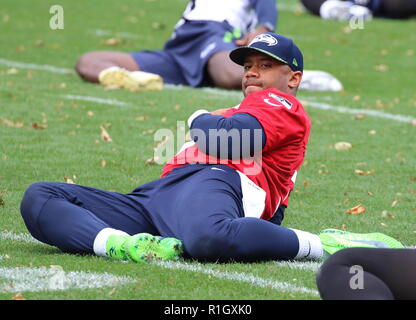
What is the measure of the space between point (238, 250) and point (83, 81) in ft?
20.0

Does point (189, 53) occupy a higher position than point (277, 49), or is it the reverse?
point (277, 49)

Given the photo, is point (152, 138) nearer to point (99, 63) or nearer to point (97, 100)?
point (97, 100)

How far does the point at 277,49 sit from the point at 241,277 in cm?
128

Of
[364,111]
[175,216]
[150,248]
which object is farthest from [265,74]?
[364,111]

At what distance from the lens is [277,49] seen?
504 centimetres

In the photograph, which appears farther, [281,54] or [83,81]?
[83,81]

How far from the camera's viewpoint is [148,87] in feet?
32.8

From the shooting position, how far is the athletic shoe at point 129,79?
9945mm

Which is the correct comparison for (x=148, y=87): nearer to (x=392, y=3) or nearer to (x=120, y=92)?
(x=120, y=92)

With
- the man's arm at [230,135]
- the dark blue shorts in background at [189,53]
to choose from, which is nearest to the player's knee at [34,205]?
the man's arm at [230,135]

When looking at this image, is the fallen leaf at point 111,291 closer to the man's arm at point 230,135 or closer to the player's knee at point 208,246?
the player's knee at point 208,246

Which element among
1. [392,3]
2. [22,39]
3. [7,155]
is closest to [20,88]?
[7,155]

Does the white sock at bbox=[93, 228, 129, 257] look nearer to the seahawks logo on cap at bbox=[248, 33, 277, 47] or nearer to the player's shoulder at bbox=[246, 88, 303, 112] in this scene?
the player's shoulder at bbox=[246, 88, 303, 112]

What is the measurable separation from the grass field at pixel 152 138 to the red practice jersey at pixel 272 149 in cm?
49
